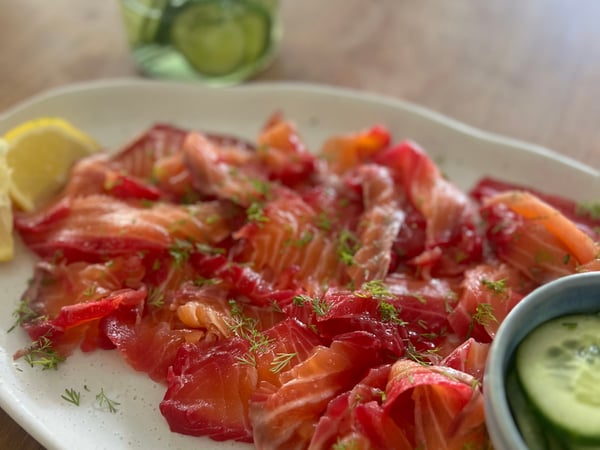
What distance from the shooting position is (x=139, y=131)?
2.96m

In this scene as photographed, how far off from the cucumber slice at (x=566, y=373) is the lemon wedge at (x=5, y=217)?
5.52 feet

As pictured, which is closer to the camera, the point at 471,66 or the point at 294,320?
the point at 294,320

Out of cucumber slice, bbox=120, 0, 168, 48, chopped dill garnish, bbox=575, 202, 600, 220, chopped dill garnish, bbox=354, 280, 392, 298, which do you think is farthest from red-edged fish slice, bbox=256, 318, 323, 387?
cucumber slice, bbox=120, 0, 168, 48

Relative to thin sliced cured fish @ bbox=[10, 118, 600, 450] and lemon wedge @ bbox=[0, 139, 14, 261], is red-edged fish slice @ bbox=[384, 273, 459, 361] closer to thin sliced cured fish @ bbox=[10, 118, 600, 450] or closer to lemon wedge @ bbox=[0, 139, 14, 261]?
thin sliced cured fish @ bbox=[10, 118, 600, 450]

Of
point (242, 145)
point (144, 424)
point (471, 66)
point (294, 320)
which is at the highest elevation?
point (471, 66)

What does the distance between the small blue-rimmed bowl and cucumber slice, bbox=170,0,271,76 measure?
76.4 inches


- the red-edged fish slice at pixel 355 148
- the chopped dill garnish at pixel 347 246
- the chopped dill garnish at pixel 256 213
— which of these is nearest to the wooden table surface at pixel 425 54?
the red-edged fish slice at pixel 355 148

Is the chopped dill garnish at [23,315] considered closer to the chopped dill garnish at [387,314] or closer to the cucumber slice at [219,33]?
the chopped dill garnish at [387,314]

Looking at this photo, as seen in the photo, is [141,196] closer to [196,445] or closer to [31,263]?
[31,263]

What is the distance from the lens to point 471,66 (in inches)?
137

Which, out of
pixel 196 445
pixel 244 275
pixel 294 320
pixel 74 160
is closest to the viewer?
pixel 196 445

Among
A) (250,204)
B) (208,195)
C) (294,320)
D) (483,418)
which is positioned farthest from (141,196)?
(483,418)

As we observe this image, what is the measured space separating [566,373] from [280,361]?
0.77 m

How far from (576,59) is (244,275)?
2339 millimetres
